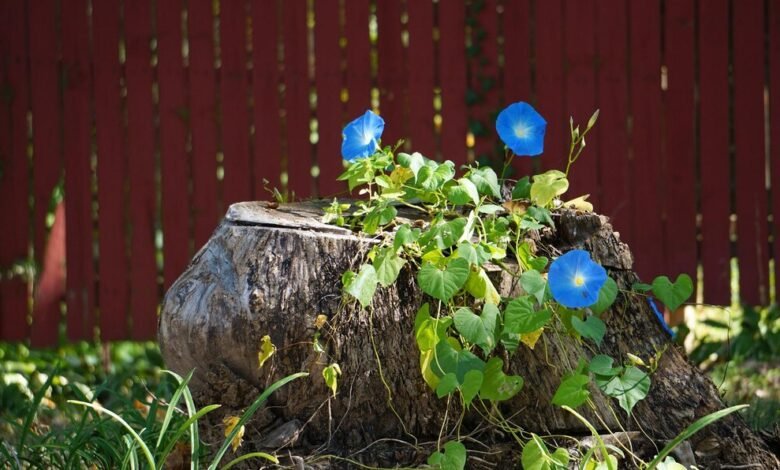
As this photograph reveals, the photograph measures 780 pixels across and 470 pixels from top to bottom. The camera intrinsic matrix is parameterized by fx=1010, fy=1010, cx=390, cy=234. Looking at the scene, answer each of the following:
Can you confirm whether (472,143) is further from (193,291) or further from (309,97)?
(193,291)

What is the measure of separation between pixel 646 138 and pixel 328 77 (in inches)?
63.0

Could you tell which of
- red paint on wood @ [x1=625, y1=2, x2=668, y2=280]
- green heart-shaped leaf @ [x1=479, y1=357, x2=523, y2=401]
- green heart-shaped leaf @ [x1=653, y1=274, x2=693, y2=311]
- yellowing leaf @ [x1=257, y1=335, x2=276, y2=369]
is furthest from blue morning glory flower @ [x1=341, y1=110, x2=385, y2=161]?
red paint on wood @ [x1=625, y1=2, x2=668, y2=280]

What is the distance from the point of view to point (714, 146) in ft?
16.3

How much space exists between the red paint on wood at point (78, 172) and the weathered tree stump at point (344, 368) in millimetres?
3007

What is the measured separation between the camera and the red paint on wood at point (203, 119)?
5043 mm

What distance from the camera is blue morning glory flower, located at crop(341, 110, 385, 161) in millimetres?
2387

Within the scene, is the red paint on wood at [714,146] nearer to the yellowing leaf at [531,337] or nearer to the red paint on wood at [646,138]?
the red paint on wood at [646,138]

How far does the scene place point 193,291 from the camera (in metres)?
2.30

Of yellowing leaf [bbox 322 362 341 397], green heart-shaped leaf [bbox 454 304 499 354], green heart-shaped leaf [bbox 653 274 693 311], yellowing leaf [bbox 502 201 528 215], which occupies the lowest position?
yellowing leaf [bbox 322 362 341 397]

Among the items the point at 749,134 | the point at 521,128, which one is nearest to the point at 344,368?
the point at 521,128

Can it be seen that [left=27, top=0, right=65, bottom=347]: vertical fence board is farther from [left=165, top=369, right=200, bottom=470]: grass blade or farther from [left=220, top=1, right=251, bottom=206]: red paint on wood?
[left=165, top=369, right=200, bottom=470]: grass blade

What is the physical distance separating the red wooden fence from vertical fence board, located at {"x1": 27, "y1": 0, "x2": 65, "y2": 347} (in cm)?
1

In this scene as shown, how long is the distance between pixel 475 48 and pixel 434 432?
3.08 m

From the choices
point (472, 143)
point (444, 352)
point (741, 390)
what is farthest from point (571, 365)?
point (472, 143)
